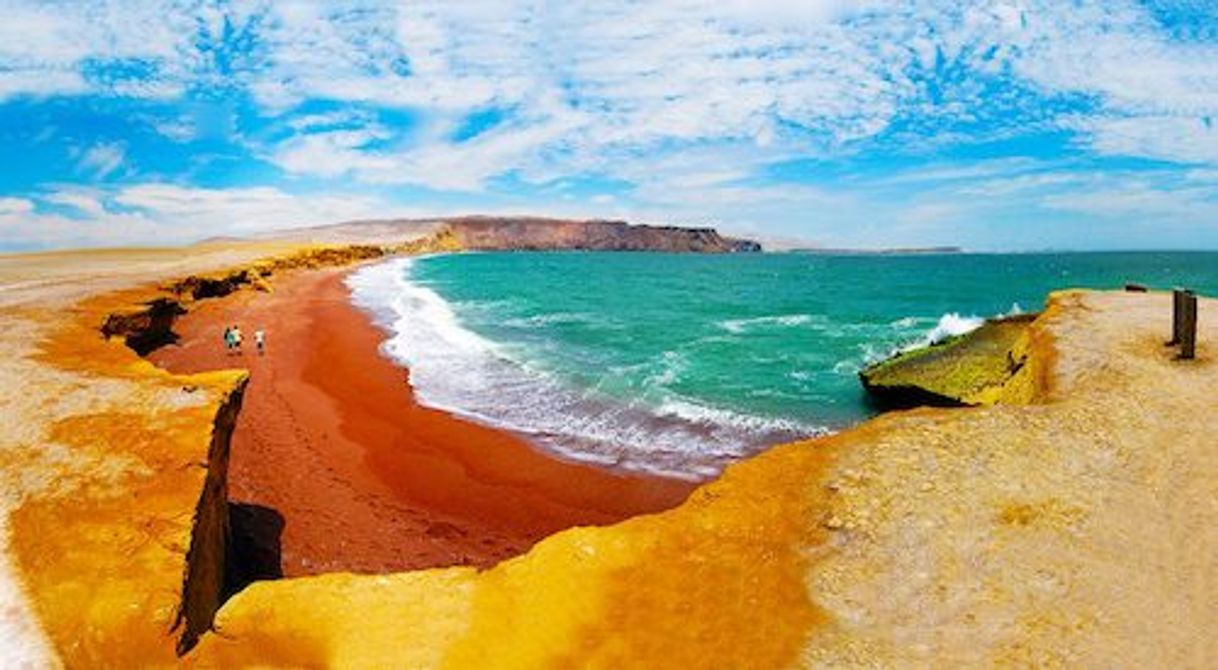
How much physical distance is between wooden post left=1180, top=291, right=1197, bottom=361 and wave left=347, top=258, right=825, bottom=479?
8.68 meters

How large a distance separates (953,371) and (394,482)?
1679 cm

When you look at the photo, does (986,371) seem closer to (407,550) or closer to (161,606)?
(407,550)

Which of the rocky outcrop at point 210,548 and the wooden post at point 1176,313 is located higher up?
the wooden post at point 1176,313

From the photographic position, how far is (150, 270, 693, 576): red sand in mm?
14352

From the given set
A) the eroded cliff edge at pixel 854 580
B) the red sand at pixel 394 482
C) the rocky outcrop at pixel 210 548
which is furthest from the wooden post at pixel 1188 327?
the rocky outcrop at pixel 210 548

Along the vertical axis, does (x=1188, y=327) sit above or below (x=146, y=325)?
above

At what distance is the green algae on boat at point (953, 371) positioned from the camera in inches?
863

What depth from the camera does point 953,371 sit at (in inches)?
914

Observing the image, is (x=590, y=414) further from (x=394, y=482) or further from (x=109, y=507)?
(x=109, y=507)

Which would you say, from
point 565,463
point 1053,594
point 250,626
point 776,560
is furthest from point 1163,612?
point 565,463

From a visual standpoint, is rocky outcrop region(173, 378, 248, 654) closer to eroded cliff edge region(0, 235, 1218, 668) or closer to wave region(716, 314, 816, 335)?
eroded cliff edge region(0, 235, 1218, 668)

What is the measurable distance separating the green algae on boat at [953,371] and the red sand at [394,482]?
1009 centimetres

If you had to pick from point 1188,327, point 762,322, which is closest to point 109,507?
point 1188,327

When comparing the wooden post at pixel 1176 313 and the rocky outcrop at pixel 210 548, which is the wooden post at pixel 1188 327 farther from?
the rocky outcrop at pixel 210 548
